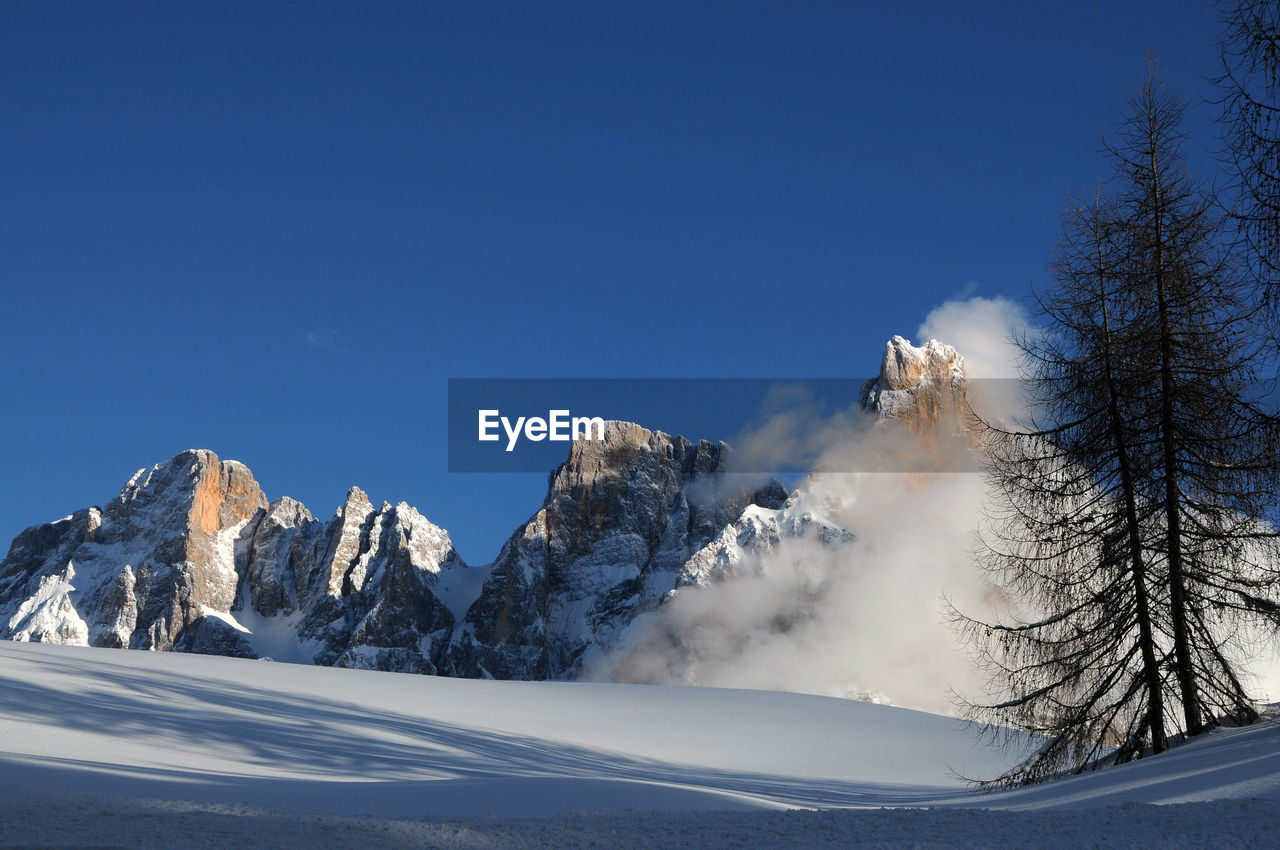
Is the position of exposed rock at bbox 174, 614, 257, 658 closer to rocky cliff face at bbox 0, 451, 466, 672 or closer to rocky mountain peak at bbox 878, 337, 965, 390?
rocky cliff face at bbox 0, 451, 466, 672

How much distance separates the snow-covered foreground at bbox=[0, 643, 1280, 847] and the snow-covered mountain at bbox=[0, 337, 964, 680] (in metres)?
158

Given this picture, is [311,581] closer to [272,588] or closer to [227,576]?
[272,588]

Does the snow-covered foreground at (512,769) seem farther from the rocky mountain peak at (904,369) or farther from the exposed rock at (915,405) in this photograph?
the rocky mountain peak at (904,369)

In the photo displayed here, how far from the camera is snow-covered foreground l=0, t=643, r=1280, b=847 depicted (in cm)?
523

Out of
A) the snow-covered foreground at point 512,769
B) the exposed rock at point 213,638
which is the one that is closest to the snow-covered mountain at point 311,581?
the exposed rock at point 213,638

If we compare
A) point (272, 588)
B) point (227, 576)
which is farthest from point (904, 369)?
point (227, 576)

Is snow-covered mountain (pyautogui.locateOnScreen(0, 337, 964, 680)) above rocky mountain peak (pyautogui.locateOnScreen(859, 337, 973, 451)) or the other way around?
the other way around

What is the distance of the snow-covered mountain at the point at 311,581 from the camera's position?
170 m

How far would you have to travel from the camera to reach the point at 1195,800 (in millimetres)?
5805

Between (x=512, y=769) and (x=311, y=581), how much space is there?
187 m

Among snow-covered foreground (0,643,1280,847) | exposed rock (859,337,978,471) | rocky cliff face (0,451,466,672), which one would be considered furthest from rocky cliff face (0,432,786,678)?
snow-covered foreground (0,643,1280,847)

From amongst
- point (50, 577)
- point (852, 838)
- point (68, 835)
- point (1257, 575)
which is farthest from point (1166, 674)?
point (50, 577)

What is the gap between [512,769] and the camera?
11.1m

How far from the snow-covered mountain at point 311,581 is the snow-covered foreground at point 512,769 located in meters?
158
